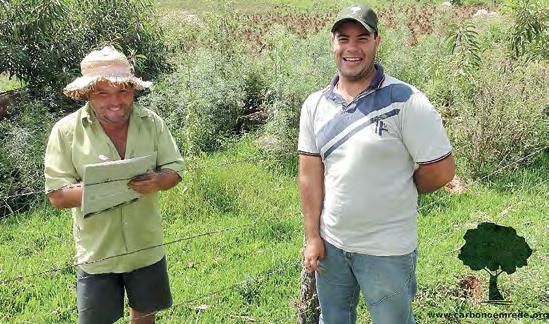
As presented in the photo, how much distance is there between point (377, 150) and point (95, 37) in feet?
16.8

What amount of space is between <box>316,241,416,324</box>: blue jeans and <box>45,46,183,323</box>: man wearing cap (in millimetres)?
785

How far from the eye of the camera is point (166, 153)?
96.1 inches

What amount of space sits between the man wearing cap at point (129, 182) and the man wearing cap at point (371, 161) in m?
0.70

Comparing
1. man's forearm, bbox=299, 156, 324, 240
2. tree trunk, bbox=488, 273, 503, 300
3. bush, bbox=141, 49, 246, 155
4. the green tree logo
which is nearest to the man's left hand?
man's forearm, bbox=299, 156, 324, 240

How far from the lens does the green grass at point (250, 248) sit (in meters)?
3.27

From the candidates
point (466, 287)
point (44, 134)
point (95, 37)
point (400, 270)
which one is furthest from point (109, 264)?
point (95, 37)

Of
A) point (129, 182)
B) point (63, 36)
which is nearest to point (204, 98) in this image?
point (63, 36)

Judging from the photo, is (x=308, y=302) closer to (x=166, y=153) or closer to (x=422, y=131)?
(x=166, y=153)

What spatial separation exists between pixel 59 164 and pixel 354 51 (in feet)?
4.25

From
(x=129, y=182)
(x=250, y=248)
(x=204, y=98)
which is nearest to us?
(x=129, y=182)

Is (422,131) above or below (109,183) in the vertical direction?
above

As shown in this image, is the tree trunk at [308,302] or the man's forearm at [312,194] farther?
the tree trunk at [308,302]

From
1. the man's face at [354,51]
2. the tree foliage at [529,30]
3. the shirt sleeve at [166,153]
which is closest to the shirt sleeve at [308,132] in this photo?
the man's face at [354,51]

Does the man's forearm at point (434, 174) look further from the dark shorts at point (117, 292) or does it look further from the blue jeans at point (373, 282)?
the dark shorts at point (117, 292)
